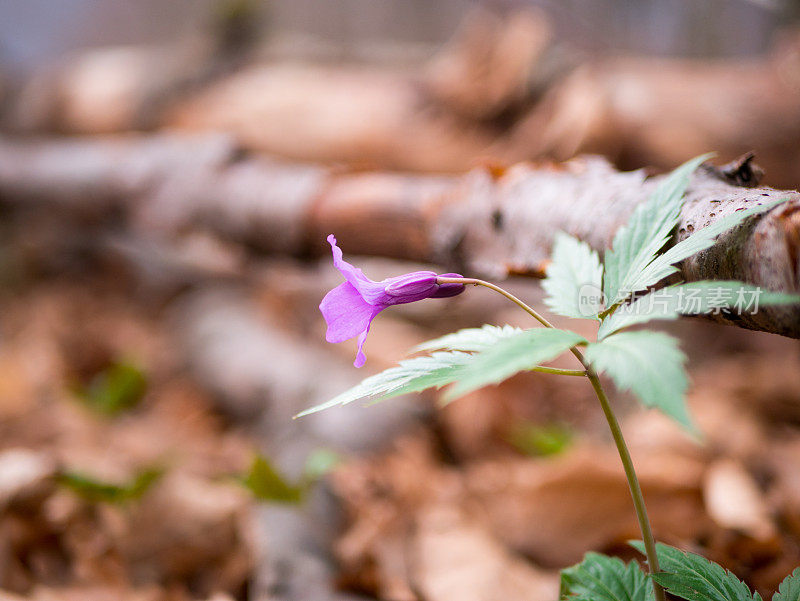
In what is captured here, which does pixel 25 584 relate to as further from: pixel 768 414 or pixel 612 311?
pixel 768 414

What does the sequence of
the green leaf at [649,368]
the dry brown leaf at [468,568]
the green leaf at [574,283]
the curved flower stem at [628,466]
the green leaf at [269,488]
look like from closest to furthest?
the green leaf at [649,368] → the curved flower stem at [628,466] → the green leaf at [574,283] → the dry brown leaf at [468,568] → the green leaf at [269,488]

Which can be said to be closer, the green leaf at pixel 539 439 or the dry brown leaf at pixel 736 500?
the dry brown leaf at pixel 736 500

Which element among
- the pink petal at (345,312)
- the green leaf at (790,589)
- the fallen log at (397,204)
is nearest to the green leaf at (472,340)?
the pink petal at (345,312)

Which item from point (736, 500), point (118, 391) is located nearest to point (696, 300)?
point (736, 500)

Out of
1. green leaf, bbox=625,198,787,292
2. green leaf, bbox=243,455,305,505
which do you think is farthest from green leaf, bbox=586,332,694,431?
green leaf, bbox=243,455,305,505

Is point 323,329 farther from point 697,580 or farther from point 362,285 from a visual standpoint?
point 697,580

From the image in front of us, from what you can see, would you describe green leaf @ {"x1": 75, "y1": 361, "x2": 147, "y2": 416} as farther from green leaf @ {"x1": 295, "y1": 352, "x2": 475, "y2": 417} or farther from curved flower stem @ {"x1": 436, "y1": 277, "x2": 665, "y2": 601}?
curved flower stem @ {"x1": 436, "y1": 277, "x2": 665, "y2": 601}

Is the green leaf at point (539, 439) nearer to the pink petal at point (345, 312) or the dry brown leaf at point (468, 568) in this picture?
the dry brown leaf at point (468, 568)
